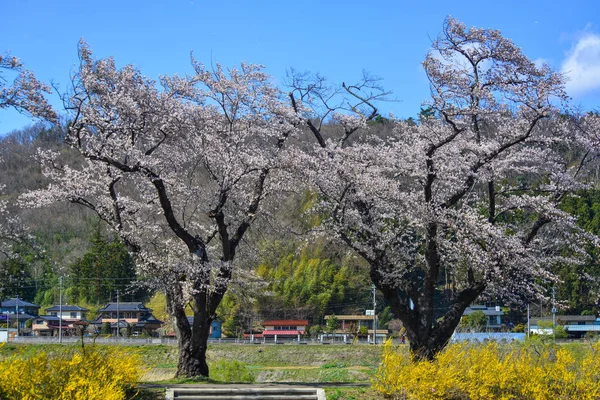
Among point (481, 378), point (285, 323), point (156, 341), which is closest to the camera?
point (481, 378)

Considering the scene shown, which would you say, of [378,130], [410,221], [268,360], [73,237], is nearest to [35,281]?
[73,237]

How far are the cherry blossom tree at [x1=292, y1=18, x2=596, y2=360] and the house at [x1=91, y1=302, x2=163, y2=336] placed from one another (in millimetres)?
39519

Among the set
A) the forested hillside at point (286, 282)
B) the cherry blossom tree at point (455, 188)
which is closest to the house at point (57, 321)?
the forested hillside at point (286, 282)

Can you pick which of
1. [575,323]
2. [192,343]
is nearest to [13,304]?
[575,323]

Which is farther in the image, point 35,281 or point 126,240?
point 35,281

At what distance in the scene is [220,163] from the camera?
51.3ft

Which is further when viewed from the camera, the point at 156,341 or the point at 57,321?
the point at 57,321

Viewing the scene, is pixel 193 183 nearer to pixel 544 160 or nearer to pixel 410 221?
pixel 410 221

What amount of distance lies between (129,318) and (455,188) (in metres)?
42.9

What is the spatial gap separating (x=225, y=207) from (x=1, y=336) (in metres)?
31.2

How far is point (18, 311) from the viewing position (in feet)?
184

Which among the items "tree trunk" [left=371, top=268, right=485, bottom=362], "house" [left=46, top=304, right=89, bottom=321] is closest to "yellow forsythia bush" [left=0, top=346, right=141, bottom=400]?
"tree trunk" [left=371, top=268, right=485, bottom=362]

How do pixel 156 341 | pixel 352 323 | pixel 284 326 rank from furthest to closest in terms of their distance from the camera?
pixel 352 323
pixel 284 326
pixel 156 341

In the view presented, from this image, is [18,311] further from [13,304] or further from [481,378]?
[481,378]
